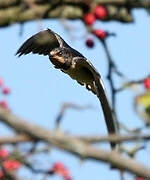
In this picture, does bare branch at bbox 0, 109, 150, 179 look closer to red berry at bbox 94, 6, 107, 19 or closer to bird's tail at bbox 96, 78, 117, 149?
bird's tail at bbox 96, 78, 117, 149

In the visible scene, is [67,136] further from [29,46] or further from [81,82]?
[29,46]

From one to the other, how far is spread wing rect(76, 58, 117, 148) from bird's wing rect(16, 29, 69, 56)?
1.33 feet

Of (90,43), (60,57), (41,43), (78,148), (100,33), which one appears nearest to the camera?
(78,148)

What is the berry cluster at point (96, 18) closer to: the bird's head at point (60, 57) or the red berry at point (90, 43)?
the red berry at point (90, 43)

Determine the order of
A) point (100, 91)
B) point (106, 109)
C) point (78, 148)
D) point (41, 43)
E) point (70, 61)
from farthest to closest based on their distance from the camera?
1. point (41, 43)
2. point (70, 61)
3. point (100, 91)
4. point (106, 109)
5. point (78, 148)

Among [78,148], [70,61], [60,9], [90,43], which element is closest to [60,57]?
[70,61]

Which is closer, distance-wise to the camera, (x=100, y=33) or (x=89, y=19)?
(x=100, y=33)

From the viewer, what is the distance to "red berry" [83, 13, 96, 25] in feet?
11.3

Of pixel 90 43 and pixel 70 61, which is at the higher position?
pixel 70 61

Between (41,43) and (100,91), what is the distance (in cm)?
87

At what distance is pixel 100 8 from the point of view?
379cm

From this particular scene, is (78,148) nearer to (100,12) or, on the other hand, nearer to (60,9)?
(100,12)

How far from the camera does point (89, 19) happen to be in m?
3.55

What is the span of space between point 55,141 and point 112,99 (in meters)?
1.56
